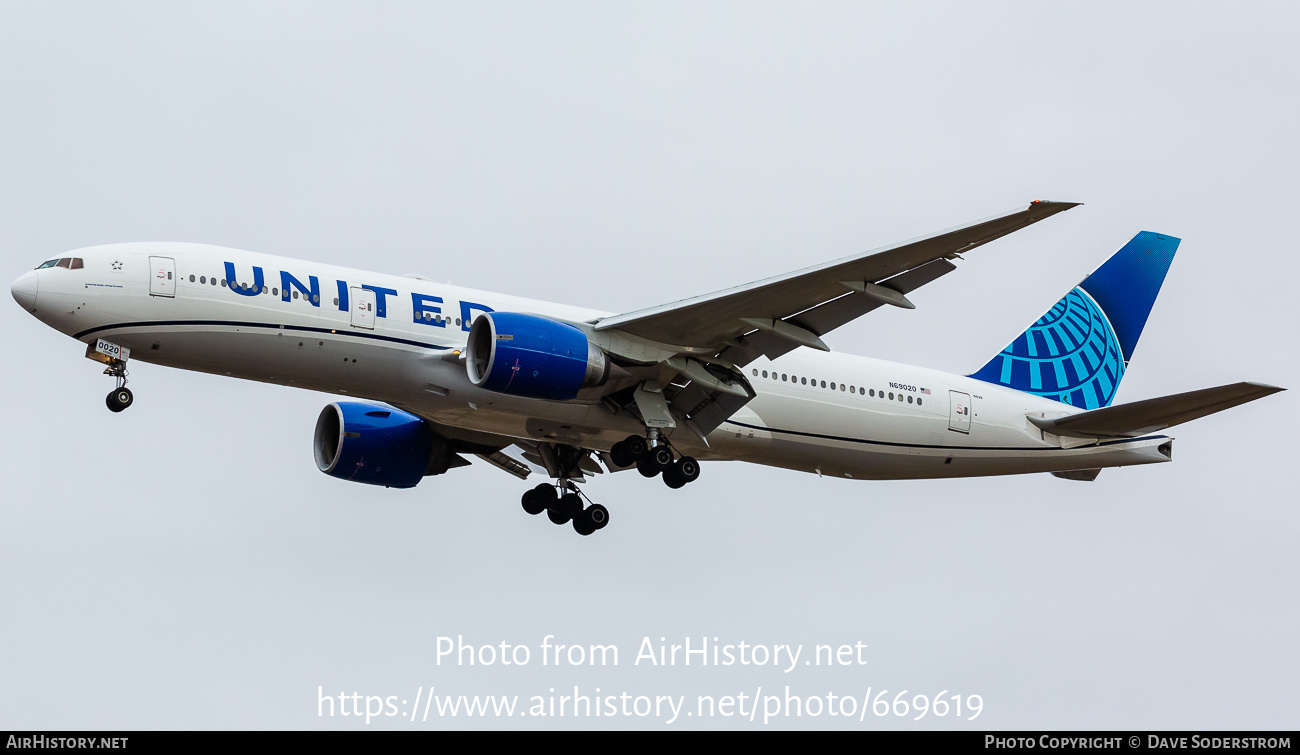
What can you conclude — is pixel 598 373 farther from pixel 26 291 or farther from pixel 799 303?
pixel 26 291

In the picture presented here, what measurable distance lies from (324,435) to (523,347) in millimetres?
8315

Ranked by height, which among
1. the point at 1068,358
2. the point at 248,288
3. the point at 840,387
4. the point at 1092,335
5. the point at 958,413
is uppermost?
the point at 1092,335

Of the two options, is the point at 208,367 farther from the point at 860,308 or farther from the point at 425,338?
the point at 860,308

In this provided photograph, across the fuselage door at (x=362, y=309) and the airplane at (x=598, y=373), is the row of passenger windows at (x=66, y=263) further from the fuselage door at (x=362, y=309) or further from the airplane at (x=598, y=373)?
the fuselage door at (x=362, y=309)

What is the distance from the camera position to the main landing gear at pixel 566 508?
31.5 meters

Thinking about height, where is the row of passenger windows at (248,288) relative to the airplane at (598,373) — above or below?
above

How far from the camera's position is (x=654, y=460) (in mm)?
28047

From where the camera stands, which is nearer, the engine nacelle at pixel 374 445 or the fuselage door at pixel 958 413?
the fuselage door at pixel 958 413

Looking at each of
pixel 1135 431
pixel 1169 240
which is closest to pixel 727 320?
pixel 1135 431

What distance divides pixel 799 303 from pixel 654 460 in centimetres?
438

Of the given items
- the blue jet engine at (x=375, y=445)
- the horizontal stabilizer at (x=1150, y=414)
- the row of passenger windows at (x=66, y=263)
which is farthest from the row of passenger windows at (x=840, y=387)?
the row of passenger windows at (x=66, y=263)

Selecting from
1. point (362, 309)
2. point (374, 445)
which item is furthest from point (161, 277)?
point (374, 445)

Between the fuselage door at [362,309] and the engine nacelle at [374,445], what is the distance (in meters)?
5.91

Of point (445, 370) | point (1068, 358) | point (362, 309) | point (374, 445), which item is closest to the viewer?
point (362, 309)
